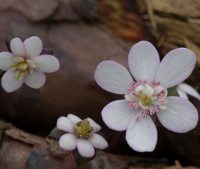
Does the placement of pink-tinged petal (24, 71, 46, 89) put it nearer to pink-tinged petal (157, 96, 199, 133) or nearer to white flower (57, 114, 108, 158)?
white flower (57, 114, 108, 158)

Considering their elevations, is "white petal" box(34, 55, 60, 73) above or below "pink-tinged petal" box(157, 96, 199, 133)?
above

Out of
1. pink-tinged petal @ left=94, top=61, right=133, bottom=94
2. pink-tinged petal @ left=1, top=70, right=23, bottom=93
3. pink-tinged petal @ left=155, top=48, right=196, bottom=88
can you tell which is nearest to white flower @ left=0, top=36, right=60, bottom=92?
pink-tinged petal @ left=1, top=70, right=23, bottom=93

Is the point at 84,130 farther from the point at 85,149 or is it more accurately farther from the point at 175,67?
the point at 175,67

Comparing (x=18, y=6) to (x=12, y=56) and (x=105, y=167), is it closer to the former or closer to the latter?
(x=12, y=56)

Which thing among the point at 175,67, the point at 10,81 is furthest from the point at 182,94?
the point at 10,81

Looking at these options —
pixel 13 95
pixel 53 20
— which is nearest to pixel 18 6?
pixel 53 20

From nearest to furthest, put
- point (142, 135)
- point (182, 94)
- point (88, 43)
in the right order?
point (142, 135) < point (182, 94) < point (88, 43)
